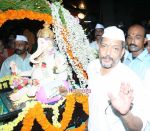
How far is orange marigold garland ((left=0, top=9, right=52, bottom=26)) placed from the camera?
3.81 m

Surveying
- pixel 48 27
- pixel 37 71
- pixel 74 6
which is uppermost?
pixel 74 6

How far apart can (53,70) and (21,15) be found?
807mm

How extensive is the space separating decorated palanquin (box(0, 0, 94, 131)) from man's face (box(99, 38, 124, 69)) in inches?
25.1

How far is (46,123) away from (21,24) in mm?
7161

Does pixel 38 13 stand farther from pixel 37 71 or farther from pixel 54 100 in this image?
pixel 54 100

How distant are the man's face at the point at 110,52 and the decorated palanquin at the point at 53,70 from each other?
0.64 metres

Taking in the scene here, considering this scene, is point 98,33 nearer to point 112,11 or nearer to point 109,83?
point 109,83

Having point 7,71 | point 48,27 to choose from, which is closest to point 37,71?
point 48,27

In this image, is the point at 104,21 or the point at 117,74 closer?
the point at 117,74

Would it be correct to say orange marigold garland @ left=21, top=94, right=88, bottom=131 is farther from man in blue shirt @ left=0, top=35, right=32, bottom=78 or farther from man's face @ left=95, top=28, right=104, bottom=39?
man's face @ left=95, top=28, right=104, bottom=39

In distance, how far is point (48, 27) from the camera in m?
4.12

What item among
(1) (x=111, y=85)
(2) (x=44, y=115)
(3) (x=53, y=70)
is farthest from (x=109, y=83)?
(3) (x=53, y=70)

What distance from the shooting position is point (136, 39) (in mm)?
4793

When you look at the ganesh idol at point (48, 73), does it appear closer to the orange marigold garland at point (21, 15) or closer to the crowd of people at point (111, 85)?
the orange marigold garland at point (21, 15)
